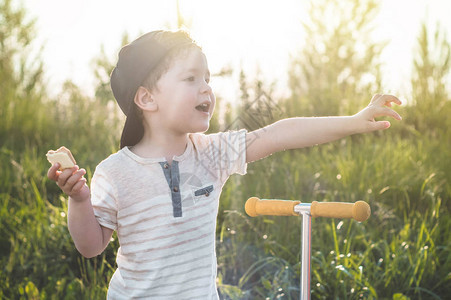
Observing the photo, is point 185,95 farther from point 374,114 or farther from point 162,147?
point 374,114

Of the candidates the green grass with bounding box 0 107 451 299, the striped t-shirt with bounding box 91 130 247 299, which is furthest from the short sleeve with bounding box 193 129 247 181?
the green grass with bounding box 0 107 451 299

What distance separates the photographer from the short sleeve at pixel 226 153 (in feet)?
6.95

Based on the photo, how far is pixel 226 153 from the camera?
7.02 feet

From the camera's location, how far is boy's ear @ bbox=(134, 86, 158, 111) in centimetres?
203

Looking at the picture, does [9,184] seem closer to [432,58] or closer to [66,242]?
[66,242]

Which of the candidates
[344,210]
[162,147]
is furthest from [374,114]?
[162,147]

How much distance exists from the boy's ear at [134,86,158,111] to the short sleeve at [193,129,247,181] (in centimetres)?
25

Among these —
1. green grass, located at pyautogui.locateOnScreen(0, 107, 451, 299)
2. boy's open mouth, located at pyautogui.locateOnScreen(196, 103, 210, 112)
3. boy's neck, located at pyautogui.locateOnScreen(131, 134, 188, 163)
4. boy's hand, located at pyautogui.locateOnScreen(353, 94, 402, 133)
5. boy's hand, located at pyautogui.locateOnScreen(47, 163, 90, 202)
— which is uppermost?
boy's open mouth, located at pyautogui.locateOnScreen(196, 103, 210, 112)

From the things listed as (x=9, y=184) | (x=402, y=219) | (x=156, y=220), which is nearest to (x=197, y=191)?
(x=156, y=220)

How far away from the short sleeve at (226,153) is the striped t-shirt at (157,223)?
5.0 inches

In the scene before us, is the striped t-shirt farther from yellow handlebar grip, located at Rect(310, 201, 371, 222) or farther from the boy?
yellow handlebar grip, located at Rect(310, 201, 371, 222)

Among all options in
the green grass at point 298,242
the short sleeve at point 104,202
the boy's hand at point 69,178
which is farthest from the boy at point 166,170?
the green grass at point 298,242

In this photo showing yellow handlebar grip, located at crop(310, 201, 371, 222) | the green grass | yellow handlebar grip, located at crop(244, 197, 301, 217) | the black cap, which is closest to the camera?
yellow handlebar grip, located at crop(310, 201, 371, 222)

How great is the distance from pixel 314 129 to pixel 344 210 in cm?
48
